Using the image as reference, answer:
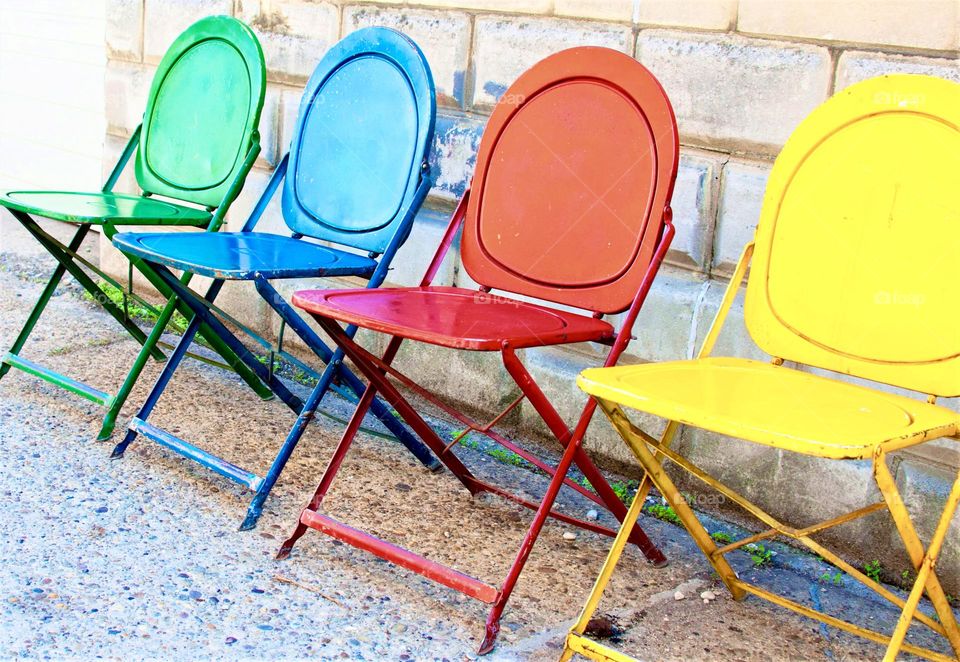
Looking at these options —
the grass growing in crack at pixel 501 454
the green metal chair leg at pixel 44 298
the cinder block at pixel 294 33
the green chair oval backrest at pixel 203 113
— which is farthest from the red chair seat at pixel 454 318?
the cinder block at pixel 294 33

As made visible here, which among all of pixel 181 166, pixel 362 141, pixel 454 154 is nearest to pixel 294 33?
pixel 181 166

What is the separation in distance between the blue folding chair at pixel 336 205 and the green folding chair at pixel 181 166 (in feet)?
0.49

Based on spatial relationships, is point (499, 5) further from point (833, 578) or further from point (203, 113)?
point (833, 578)

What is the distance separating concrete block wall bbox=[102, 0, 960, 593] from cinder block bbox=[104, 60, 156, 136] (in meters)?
1.11

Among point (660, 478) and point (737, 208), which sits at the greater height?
point (737, 208)

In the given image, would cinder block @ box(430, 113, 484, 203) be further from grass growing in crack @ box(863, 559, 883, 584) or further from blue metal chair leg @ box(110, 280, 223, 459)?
grass growing in crack @ box(863, 559, 883, 584)

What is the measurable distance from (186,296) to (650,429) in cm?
138

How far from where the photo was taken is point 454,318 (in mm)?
2480

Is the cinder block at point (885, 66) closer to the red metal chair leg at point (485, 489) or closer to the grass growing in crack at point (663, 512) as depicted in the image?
the red metal chair leg at point (485, 489)

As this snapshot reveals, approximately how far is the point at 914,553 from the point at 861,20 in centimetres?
138

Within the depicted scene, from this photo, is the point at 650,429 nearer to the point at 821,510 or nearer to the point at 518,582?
the point at 821,510

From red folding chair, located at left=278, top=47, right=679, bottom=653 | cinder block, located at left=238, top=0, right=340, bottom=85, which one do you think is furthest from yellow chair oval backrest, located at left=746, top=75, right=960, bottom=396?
cinder block, located at left=238, top=0, right=340, bottom=85

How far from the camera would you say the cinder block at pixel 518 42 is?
10.9 ft

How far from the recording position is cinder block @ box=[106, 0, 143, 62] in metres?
4.94
